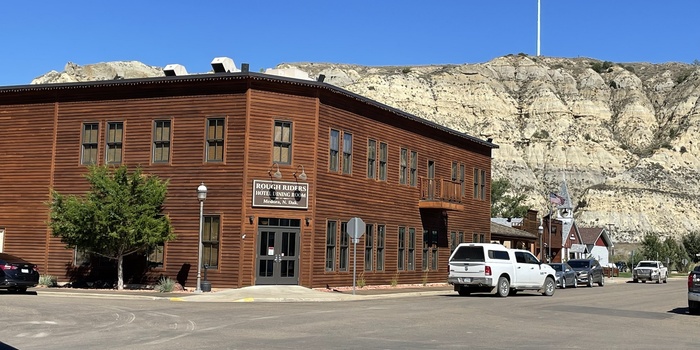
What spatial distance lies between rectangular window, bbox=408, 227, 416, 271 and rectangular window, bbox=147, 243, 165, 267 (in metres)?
12.7

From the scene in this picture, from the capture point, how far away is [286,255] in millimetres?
30125

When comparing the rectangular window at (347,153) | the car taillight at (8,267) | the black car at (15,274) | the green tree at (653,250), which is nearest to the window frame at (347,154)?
the rectangular window at (347,153)

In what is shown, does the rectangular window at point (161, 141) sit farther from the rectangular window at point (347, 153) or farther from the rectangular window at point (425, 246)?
the rectangular window at point (425, 246)

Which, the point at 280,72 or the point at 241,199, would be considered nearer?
the point at 241,199

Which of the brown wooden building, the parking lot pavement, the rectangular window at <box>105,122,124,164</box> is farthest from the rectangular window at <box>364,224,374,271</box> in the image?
the rectangular window at <box>105,122,124,164</box>

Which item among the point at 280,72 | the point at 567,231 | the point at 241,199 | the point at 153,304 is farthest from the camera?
the point at 567,231

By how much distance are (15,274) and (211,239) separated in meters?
7.00

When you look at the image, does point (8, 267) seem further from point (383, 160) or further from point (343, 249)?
point (383, 160)

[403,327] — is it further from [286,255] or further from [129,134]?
[129,134]

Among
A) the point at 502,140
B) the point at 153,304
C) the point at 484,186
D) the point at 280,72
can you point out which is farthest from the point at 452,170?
the point at 502,140

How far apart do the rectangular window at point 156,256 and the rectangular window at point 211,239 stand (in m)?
1.79

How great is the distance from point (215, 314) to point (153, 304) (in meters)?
3.92

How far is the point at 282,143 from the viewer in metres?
30.5

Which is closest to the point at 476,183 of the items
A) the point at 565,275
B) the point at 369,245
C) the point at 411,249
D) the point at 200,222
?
the point at 565,275
